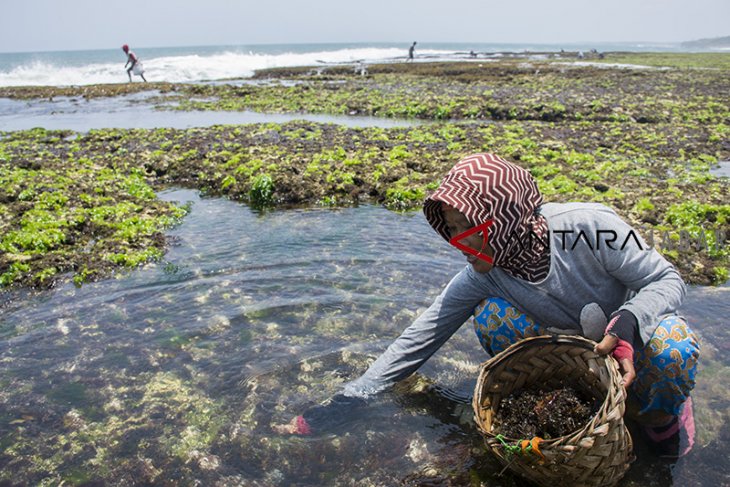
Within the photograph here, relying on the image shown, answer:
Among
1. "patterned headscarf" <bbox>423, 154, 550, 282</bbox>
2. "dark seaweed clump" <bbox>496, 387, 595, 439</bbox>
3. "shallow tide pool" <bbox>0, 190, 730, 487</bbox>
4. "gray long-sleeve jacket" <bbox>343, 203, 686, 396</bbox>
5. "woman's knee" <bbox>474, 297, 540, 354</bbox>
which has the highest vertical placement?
"patterned headscarf" <bbox>423, 154, 550, 282</bbox>

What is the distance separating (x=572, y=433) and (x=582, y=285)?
0.86 meters

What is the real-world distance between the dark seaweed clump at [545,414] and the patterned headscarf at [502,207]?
0.64 meters

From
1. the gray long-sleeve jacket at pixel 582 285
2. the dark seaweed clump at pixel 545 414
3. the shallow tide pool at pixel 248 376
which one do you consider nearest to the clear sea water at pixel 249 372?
the shallow tide pool at pixel 248 376

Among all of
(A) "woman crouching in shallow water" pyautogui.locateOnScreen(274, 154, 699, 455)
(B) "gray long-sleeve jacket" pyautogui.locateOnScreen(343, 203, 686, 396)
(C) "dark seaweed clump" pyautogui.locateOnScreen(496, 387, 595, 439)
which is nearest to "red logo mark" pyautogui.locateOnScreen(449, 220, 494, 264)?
(A) "woman crouching in shallow water" pyautogui.locateOnScreen(274, 154, 699, 455)

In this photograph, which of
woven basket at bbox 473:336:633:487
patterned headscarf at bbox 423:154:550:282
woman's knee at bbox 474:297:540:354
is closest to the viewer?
woven basket at bbox 473:336:633:487

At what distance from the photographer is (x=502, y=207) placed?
253 centimetres

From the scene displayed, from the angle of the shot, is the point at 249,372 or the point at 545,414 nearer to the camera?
the point at 545,414

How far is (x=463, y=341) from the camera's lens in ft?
14.2

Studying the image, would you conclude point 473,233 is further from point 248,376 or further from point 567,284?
point 248,376

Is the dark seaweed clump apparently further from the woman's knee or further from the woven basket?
the woman's knee

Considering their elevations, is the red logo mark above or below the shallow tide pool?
above

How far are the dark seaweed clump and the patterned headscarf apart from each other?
644 mm

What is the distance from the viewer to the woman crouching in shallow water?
2500 millimetres

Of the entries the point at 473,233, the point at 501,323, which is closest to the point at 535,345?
the point at 501,323
